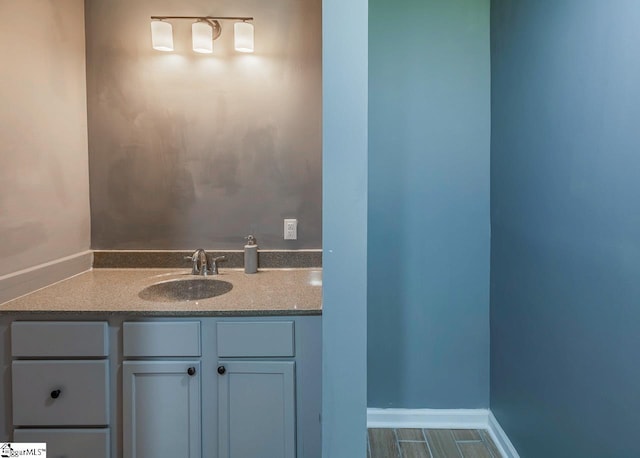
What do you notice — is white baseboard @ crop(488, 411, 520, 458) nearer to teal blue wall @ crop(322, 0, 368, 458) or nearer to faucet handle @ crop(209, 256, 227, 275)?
teal blue wall @ crop(322, 0, 368, 458)

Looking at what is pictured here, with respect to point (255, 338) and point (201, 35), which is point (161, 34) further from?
point (255, 338)

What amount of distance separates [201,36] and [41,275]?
129 centimetres

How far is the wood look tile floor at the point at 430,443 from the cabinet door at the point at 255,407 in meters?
0.73

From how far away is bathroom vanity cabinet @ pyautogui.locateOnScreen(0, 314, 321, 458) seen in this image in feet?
4.58

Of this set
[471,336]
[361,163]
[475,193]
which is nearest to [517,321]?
[471,336]

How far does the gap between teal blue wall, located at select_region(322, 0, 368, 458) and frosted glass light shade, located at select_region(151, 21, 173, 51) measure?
1019 mm

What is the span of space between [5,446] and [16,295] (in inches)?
21.1

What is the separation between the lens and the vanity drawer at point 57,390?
1.39 metres

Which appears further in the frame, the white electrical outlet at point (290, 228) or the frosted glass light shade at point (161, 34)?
the white electrical outlet at point (290, 228)

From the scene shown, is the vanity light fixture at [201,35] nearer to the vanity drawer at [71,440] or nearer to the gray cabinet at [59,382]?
the gray cabinet at [59,382]

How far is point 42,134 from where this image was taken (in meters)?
1.66

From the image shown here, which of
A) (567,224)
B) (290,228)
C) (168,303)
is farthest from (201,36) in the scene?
(567,224)

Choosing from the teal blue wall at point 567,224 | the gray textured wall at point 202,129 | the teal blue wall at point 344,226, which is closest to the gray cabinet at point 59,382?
the gray textured wall at point 202,129

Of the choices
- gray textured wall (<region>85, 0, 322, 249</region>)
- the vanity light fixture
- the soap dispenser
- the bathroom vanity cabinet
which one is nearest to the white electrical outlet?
gray textured wall (<region>85, 0, 322, 249</region>)
